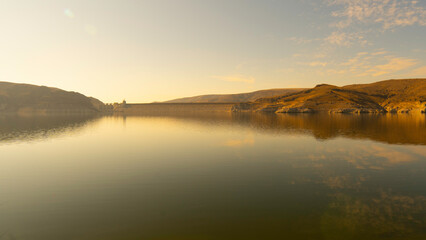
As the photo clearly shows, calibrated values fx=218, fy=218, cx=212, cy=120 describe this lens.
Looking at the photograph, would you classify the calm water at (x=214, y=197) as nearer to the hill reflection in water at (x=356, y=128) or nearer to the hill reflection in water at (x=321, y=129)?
the hill reflection in water at (x=356, y=128)

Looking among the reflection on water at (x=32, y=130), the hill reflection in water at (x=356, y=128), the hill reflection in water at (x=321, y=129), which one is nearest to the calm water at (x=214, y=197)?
the hill reflection in water at (x=356, y=128)

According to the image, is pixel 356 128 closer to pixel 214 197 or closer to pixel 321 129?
pixel 321 129

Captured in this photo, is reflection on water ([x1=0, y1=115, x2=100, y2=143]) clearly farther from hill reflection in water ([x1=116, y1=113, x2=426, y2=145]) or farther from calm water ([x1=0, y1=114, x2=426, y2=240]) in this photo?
hill reflection in water ([x1=116, y1=113, x2=426, y2=145])

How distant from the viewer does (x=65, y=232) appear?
35.1ft

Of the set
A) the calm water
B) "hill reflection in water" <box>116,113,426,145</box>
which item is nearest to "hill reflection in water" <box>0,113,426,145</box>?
"hill reflection in water" <box>116,113,426,145</box>

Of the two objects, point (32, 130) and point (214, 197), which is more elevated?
point (32, 130)

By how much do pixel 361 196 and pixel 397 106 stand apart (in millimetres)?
196676

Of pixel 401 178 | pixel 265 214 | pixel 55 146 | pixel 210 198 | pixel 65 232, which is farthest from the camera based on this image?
pixel 55 146

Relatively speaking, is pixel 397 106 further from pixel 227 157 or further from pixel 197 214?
pixel 197 214

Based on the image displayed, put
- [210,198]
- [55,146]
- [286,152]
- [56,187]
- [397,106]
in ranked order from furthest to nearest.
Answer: [397,106] < [55,146] < [286,152] < [56,187] < [210,198]

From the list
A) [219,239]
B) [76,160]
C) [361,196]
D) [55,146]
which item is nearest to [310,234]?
[219,239]

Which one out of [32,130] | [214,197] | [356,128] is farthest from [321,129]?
[32,130]

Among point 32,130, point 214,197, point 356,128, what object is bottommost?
point 214,197

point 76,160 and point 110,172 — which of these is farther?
point 76,160
